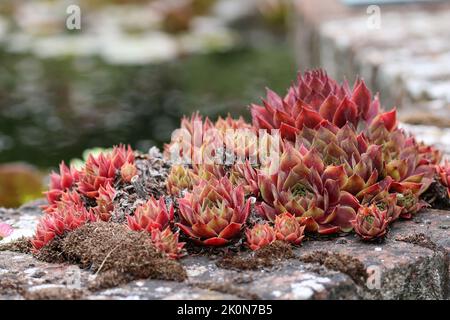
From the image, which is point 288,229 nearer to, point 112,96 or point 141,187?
point 141,187

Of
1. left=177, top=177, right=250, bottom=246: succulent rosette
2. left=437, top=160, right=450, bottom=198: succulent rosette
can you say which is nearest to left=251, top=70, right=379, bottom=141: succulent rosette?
left=437, top=160, right=450, bottom=198: succulent rosette

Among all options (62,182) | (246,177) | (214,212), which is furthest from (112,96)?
(214,212)

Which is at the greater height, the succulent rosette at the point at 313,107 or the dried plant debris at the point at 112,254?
the succulent rosette at the point at 313,107

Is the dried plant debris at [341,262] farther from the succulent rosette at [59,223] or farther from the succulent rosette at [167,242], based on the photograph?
the succulent rosette at [59,223]

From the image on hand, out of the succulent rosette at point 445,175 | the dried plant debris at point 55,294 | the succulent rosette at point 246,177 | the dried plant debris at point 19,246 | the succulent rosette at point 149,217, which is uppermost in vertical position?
the succulent rosette at point 246,177

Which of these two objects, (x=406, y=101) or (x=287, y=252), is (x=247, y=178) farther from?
(x=406, y=101)

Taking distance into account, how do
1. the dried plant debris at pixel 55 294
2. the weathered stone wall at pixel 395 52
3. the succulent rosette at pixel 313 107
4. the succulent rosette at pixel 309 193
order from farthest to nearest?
the weathered stone wall at pixel 395 52
the succulent rosette at pixel 313 107
the succulent rosette at pixel 309 193
the dried plant debris at pixel 55 294

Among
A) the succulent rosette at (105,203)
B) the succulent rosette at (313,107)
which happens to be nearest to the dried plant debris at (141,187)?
the succulent rosette at (105,203)
